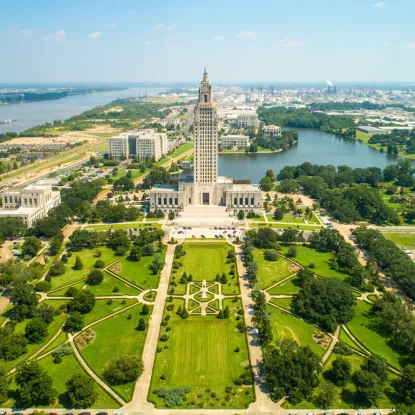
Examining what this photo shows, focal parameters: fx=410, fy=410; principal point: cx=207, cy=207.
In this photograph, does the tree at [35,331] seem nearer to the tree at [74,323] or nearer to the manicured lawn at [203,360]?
the tree at [74,323]

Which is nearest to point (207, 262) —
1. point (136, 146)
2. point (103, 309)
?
point (103, 309)

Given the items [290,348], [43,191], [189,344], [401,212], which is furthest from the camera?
[401,212]

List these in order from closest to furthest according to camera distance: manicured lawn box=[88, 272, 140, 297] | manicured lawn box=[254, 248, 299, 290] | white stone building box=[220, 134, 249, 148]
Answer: manicured lawn box=[88, 272, 140, 297], manicured lawn box=[254, 248, 299, 290], white stone building box=[220, 134, 249, 148]

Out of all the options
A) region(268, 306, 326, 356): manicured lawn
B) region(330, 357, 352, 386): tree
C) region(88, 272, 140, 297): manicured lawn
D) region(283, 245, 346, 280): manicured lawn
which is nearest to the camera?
region(330, 357, 352, 386): tree

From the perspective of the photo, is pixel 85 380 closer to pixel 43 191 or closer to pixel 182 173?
pixel 43 191

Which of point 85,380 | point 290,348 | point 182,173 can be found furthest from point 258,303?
point 182,173

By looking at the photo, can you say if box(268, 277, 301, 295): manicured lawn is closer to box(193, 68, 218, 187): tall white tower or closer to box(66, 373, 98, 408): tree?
box(66, 373, 98, 408): tree

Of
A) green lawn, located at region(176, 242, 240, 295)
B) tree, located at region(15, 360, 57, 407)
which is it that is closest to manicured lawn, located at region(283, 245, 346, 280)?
green lawn, located at region(176, 242, 240, 295)
